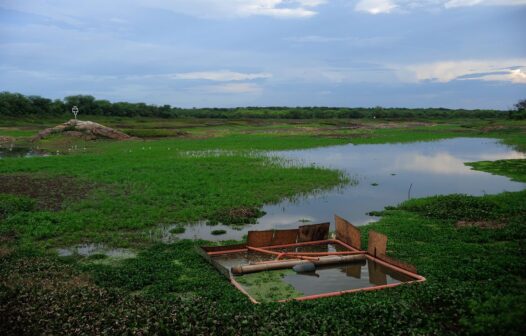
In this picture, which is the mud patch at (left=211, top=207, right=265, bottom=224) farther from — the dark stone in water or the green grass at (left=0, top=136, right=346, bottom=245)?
the dark stone in water

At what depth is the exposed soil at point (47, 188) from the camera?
2102 cm

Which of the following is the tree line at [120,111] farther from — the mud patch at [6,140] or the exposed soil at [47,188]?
the exposed soil at [47,188]

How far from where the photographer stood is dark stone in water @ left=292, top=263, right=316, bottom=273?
500 inches

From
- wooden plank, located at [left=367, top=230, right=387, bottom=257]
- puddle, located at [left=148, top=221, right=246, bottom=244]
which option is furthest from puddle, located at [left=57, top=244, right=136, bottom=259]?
wooden plank, located at [left=367, top=230, right=387, bottom=257]

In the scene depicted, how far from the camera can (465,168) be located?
34844mm

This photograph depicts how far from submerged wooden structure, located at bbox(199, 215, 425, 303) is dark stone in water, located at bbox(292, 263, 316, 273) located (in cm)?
19

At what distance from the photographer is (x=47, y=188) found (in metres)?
23.8

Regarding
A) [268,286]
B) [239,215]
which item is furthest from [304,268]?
[239,215]

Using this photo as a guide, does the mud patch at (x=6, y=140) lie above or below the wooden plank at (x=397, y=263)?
above

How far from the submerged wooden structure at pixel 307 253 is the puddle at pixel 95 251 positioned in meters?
2.54

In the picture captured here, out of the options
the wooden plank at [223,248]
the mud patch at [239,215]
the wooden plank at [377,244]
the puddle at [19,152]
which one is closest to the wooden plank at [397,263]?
the wooden plank at [377,244]

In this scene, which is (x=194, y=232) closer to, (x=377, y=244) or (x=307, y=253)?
(x=307, y=253)

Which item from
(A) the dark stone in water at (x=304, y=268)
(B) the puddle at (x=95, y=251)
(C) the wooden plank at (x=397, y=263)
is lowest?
(B) the puddle at (x=95, y=251)

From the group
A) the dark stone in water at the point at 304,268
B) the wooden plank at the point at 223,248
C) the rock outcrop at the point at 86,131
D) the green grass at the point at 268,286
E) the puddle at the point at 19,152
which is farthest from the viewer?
the rock outcrop at the point at 86,131
